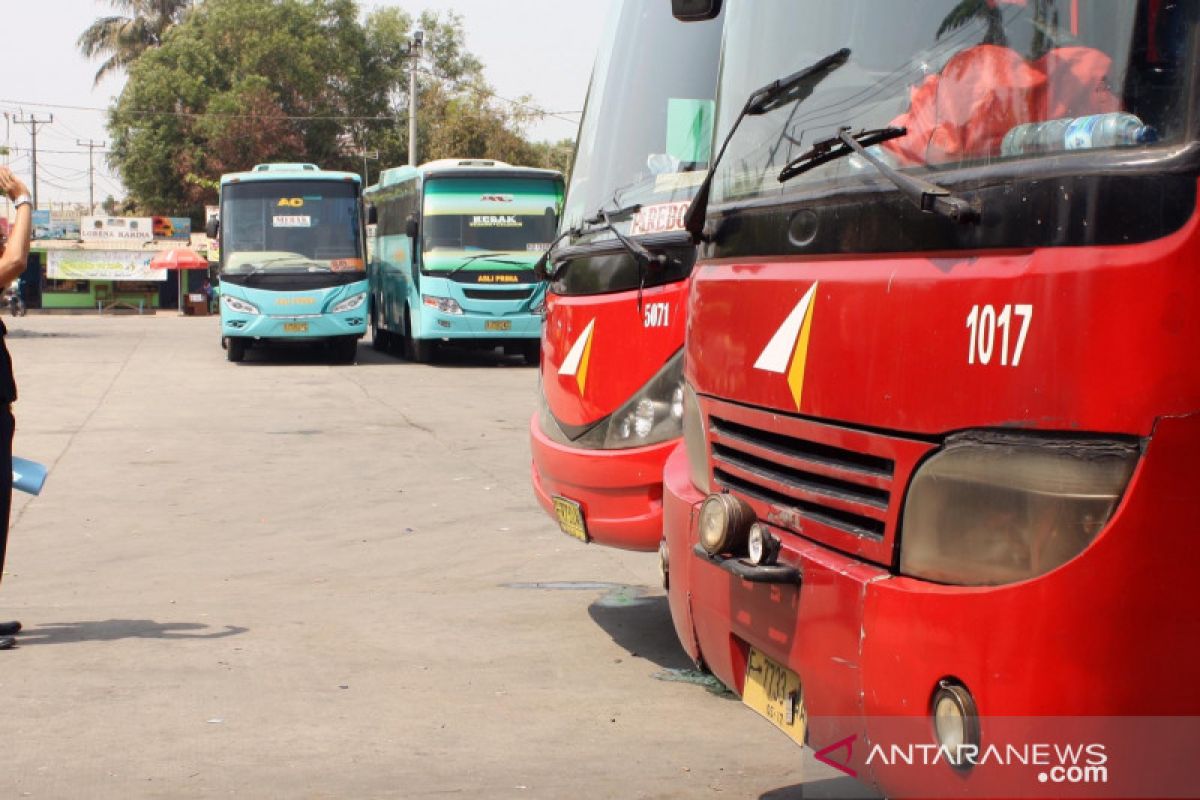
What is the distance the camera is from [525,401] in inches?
784

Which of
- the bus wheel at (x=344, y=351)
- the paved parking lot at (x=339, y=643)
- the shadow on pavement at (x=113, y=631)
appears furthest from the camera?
the bus wheel at (x=344, y=351)

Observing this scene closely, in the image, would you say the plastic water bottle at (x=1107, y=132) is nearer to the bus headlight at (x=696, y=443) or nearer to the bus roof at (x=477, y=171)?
the bus headlight at (x=696, y=443)

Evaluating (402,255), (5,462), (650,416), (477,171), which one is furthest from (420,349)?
(650,416)

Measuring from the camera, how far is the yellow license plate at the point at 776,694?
372 centimetres

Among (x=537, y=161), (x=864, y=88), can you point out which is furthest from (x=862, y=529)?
(x=537, y=161)

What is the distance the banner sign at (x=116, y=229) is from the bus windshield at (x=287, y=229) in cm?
3414

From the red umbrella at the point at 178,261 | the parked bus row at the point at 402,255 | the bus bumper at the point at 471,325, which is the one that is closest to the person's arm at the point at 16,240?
the parked bus row at the point at 402,255

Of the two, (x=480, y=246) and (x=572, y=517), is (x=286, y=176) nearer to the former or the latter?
(x=480, y=246)

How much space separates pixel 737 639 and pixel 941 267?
1339mm

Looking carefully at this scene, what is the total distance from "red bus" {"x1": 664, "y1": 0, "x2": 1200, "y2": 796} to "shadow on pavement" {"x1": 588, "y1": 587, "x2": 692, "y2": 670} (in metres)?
2.59

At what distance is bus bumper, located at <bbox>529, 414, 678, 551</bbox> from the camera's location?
20.7 feet

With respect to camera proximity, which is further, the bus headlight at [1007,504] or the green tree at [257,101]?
the green tree at [257,101]

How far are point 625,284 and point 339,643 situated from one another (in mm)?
2078

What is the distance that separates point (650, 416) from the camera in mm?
6340
